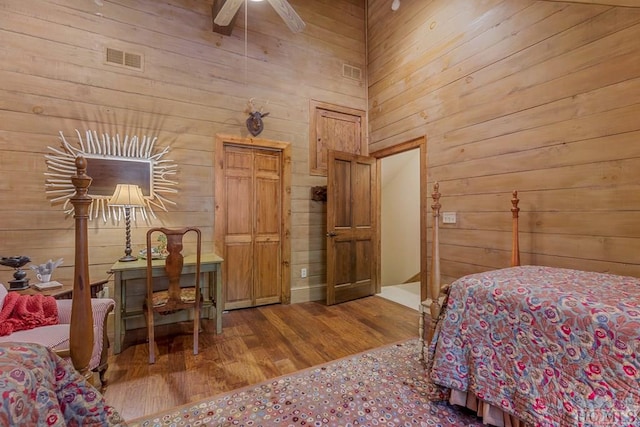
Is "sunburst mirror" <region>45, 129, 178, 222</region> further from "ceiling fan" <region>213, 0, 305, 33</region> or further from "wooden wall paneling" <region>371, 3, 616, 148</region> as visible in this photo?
"wooden wall paneling" <region>371, 3, 616, 148</region>

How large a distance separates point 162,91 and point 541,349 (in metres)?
3.78

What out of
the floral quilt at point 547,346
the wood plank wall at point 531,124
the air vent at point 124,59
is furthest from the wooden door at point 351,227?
the air vent at point 124,59

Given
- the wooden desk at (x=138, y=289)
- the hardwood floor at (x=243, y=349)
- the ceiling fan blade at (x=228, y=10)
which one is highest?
the ceiling fan blade at (x=228, y=10)

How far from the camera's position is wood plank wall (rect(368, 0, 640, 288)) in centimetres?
191

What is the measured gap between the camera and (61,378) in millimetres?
923

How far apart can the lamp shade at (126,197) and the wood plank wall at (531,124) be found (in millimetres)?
3058

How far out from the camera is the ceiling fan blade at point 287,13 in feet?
7.87

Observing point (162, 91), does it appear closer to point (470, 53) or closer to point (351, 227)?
point (351, 227)

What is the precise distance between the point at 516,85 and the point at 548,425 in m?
2.49

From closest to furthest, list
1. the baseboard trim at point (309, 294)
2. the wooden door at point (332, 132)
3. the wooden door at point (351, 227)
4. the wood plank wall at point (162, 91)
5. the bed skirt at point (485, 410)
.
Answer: the bed skirt at point (485, 410)
the wood plank wall at point (162, 91)
the wooden door at point (351, 227)
the baseboard trim at point (309, 294)
the wooden door at point (332, 132)

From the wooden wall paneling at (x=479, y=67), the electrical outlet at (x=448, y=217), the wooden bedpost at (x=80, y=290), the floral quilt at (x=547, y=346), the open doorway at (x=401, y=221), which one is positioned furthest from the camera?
the open doorway at (x=401, y=221)

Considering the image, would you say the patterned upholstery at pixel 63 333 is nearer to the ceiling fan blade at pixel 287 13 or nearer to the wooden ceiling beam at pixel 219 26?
the ceiling fan blade at pixel 287 13

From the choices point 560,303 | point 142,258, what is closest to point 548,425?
point 560,303

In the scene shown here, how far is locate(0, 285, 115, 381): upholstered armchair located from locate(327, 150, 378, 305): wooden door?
7.58ft
